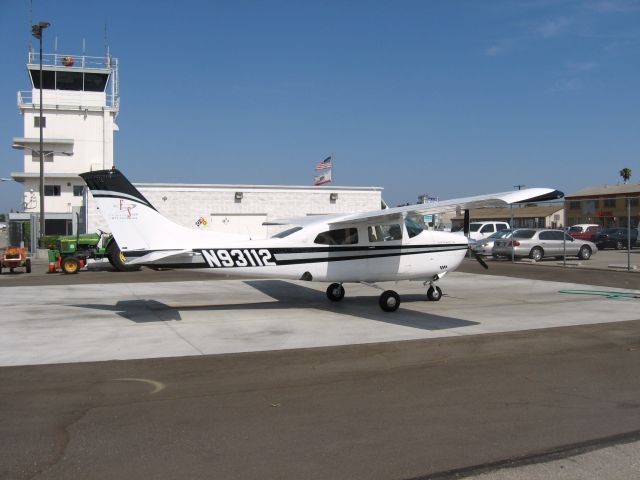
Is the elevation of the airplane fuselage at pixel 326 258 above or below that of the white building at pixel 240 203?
below

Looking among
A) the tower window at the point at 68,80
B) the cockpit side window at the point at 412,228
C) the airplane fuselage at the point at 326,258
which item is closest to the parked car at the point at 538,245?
the airplane fuselage at the point at 326,258

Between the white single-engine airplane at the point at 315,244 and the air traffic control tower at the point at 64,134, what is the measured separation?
4022 centimetres

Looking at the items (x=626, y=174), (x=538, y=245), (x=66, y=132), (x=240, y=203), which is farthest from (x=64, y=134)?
(x=626, y=174)

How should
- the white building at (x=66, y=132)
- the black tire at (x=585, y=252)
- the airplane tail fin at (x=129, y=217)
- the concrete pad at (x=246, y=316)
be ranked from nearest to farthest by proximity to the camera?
the concrete pad at (x=246, y=316) → the airplane tail fin at (x=129, y=217) → the black tire at (x=585, y=252) → the white building at (x=66, y=132)

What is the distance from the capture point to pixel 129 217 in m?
11.5

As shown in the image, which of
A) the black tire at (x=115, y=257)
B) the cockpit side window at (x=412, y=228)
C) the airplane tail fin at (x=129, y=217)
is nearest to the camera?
the airplane tail fin at (x=129, y=217)

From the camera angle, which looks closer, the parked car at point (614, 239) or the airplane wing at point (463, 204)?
the airplane wing at point (463, 204)

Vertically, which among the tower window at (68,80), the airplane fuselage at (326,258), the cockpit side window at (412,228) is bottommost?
the airplane fuselage at (326,258)

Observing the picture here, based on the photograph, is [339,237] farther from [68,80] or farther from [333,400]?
[68,80]

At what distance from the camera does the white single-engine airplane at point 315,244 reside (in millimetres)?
11406

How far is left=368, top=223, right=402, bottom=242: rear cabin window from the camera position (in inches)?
523

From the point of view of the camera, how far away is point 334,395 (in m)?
6.56

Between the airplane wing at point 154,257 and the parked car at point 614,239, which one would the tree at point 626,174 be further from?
the airplane wing at point 154,257

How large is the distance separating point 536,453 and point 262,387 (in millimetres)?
3253
